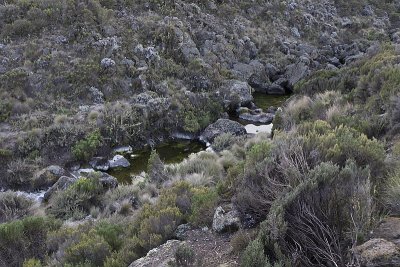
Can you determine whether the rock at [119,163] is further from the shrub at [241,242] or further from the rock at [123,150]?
the shrub at [241,242]

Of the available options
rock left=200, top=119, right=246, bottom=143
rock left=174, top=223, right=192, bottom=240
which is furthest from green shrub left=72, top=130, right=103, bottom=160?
rock left=174, top=223, right=192, bottom=240

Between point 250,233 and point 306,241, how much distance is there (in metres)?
1.06

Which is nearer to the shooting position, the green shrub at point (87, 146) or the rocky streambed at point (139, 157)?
the rocky streambed at point (139, 157)

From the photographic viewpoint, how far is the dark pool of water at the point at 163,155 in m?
15.4

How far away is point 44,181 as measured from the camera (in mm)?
14336

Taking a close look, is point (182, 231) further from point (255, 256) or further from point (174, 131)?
point (174, 131)

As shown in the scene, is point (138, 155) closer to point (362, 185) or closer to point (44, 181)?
point (44, 181)

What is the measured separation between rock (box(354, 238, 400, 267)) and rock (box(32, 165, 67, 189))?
11.9 m

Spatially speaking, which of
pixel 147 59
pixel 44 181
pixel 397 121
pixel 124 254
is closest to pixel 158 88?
pixel 147 59

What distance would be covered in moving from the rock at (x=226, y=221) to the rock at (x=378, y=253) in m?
2.19

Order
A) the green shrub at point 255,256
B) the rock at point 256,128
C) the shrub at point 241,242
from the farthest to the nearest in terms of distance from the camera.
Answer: the rock at point 256,128 < the shrub at point 241,242 < the green shrub at point 255,256

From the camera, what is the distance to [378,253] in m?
4.42

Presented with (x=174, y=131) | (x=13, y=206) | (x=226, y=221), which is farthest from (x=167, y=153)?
(x=226, y=221)

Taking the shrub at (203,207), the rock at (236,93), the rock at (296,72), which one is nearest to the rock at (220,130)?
the rock at (236,93)
